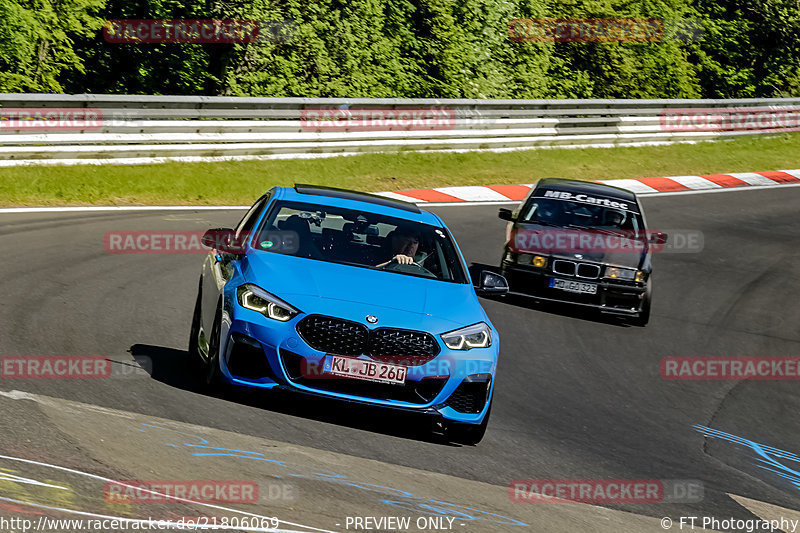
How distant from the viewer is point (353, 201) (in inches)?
337

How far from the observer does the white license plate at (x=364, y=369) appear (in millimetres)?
6809

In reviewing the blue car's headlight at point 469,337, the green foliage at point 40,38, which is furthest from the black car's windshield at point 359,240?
the green foliage at point 40,38

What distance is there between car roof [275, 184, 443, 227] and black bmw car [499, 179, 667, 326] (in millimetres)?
4848

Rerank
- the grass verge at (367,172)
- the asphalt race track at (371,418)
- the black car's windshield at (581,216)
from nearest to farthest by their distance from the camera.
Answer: the asphalt race track at (371,418) < the black car's windshield at (581,216) < the grass verge at (367,172)

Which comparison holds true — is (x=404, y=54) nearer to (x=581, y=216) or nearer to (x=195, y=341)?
(x=581, y=216)

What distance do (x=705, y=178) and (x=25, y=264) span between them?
18.3 meters

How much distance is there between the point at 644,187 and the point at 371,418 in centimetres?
1734

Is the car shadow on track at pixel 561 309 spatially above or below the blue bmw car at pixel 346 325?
below

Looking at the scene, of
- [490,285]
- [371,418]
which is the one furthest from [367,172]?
[371,418]

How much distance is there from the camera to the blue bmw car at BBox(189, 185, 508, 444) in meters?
6.84

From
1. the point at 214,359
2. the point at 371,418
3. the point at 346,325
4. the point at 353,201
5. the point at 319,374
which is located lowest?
the point at 371,418

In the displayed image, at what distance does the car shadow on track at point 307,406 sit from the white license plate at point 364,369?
0.21m

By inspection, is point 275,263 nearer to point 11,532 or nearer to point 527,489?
point 527,489

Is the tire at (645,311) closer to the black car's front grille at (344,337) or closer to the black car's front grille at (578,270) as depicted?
the black car's front grille at (578,270)
